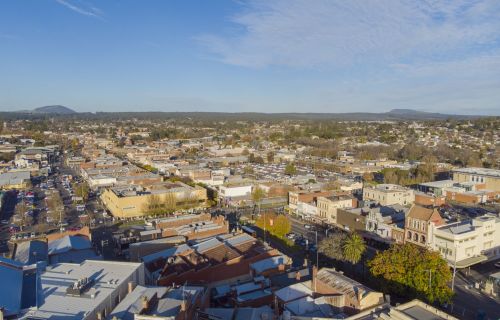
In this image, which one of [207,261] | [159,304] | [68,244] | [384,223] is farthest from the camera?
[384,223]

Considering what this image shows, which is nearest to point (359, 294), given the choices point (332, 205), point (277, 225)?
point (277, 225)

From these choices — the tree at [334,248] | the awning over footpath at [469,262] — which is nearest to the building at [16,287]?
the tree at [334,248]

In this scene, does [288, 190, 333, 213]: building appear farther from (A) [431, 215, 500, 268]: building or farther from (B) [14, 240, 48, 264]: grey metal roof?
(B) [14, 240, 48, 264]: grey metal roof

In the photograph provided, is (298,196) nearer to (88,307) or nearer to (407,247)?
(407,247)

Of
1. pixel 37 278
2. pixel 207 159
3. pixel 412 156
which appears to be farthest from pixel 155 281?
pixel 412 156

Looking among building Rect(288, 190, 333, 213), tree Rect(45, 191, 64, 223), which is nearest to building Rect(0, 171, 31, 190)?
tree Rect(45, 191, 64, 223)

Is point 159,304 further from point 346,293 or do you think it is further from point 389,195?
point 389,195
